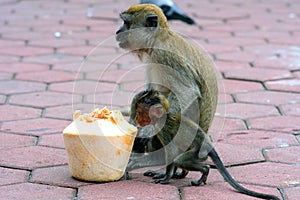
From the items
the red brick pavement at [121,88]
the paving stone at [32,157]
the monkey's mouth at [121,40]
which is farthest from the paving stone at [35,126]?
the monkey's mouth at [121,40]

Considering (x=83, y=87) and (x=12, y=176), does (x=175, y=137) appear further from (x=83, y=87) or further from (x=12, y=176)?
(x=83, y=87)

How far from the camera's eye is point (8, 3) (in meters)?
8.07

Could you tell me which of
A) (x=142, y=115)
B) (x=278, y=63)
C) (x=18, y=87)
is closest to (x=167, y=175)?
(x=142, y=115)

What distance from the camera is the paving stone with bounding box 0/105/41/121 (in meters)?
4.55

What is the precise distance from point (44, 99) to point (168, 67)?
4.82 feet

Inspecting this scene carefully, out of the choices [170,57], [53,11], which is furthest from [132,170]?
[53,11]

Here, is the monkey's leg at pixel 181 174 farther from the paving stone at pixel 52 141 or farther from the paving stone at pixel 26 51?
the paving stone at pixel 26 51

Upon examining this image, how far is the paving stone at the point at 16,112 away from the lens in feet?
14.9

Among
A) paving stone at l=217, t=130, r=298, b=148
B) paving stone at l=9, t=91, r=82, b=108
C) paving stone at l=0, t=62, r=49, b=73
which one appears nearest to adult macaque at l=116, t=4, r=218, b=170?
paving stone at l=217, t=130, r=298, b=148

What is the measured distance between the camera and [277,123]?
452 cm

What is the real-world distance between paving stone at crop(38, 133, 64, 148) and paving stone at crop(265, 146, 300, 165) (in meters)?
1.17

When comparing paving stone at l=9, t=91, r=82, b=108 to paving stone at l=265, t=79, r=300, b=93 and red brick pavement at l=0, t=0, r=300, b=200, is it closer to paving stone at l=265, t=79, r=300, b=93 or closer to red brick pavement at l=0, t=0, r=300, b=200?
red brick pavement at l=0, t=0, r=300, b=200

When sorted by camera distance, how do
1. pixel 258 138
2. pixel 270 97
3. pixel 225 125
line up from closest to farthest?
pixel 258 138, pixel 225 125, pixel 270 97

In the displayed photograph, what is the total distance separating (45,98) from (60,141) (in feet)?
2.88
